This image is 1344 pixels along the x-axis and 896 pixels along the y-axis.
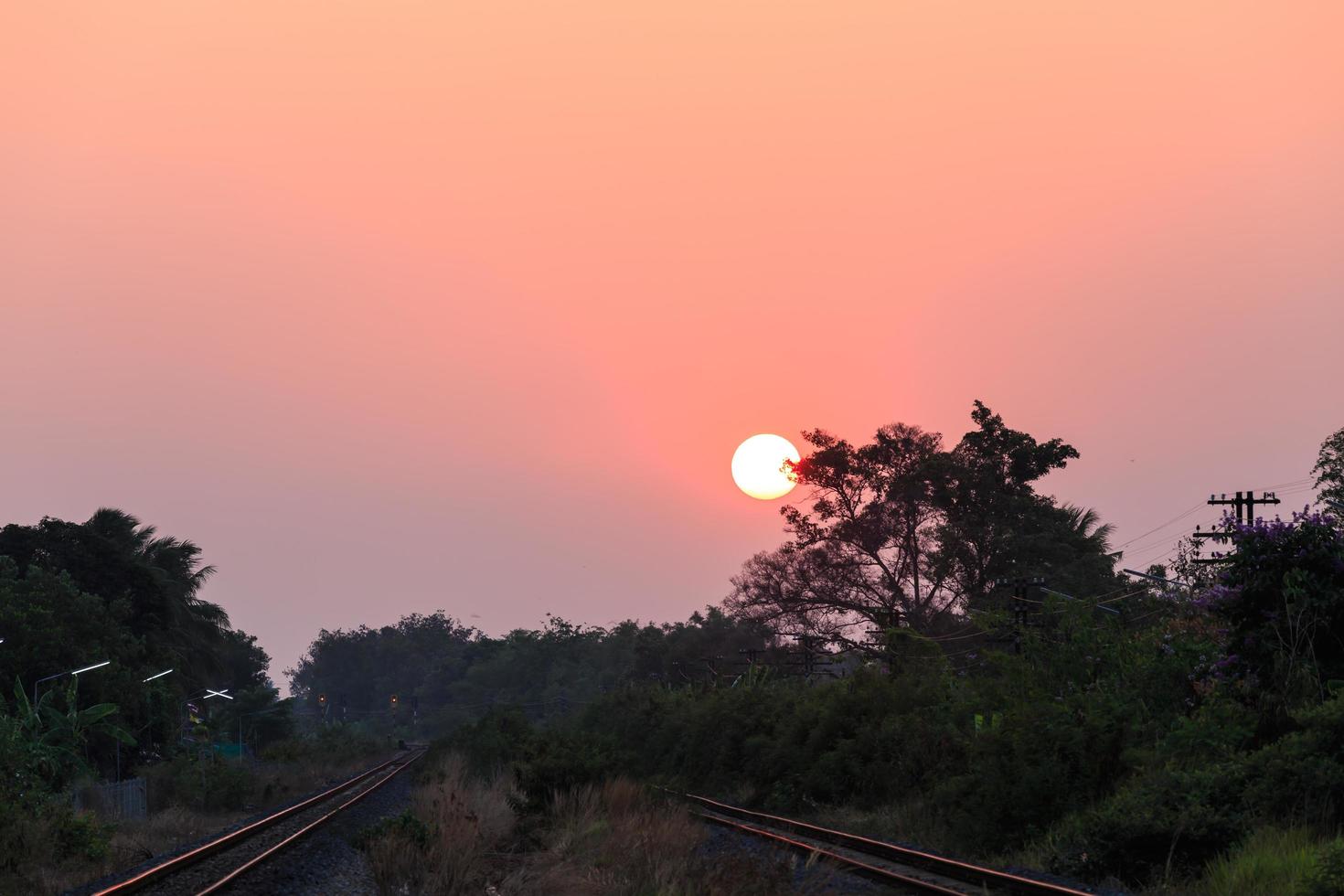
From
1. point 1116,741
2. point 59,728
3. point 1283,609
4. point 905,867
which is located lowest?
point 905,867

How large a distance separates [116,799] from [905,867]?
3637 cm

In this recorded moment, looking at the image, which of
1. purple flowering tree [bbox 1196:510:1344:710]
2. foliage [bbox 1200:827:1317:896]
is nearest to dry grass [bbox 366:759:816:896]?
foliage [bbox 1200:827:1317:896]

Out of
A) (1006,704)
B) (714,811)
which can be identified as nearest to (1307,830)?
(1006,704)

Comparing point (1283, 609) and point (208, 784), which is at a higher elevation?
point (1283, 609)

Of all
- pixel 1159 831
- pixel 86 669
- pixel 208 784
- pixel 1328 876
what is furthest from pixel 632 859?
pixel 208 784

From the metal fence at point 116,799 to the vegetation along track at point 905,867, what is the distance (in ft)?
82.9

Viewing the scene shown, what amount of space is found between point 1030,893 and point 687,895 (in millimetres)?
3713

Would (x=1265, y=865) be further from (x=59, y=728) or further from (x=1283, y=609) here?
(x=59, y=728)

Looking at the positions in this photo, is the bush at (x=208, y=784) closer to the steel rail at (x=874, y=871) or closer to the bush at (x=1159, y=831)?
the steel rail at (x=874, y=871)

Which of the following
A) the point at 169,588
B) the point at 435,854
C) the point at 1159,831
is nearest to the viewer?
the point at 1159,831

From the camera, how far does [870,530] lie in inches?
3014

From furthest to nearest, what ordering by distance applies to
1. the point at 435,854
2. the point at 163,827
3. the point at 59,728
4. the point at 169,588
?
the point at 169,588 < the point at 59,728 < the point at 163,827 < the point at 435,854

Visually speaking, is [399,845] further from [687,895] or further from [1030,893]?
[1030,893]

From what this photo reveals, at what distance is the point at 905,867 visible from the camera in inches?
682
